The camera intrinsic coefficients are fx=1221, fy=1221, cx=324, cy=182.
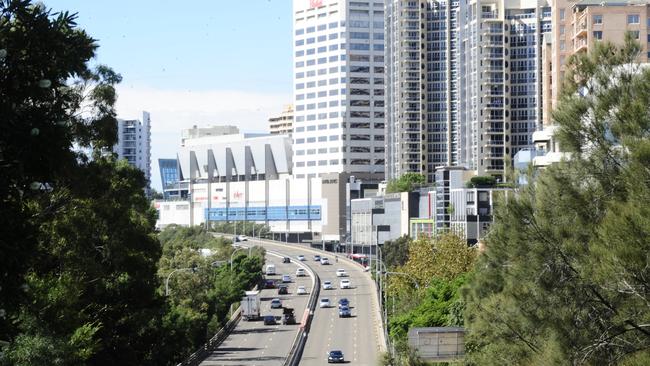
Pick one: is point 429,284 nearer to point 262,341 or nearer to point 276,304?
point 262,341

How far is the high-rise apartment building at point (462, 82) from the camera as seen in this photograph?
516 feet

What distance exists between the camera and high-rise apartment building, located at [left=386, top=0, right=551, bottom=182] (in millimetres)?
157375

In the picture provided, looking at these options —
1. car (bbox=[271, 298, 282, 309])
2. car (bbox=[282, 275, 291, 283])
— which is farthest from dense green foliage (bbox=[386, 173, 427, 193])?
car (bbox=[271, 298, 282, 309])

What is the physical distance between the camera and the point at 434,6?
18050 centimetres

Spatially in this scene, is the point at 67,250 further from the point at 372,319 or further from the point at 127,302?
the point at 372,319

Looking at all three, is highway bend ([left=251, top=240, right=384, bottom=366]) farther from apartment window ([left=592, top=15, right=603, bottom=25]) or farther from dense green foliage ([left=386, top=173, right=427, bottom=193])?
apartment window ([left=592, top=15, right=603, bottom=25])

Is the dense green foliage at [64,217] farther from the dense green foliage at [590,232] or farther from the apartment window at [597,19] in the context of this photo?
the apartment window at [597,19]

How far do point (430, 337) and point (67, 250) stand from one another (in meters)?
14.0

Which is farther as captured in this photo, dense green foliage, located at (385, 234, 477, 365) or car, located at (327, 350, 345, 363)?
car, located at (327, 350, 345, 363)

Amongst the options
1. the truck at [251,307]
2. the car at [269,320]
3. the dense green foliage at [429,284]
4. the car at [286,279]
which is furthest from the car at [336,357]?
the car at [286,279]

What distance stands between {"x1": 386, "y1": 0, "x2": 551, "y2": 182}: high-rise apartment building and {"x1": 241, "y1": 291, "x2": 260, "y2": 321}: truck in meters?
49.8

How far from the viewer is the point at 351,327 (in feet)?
300

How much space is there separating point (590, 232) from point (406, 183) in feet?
461

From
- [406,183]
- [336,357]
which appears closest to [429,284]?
[336,357]
